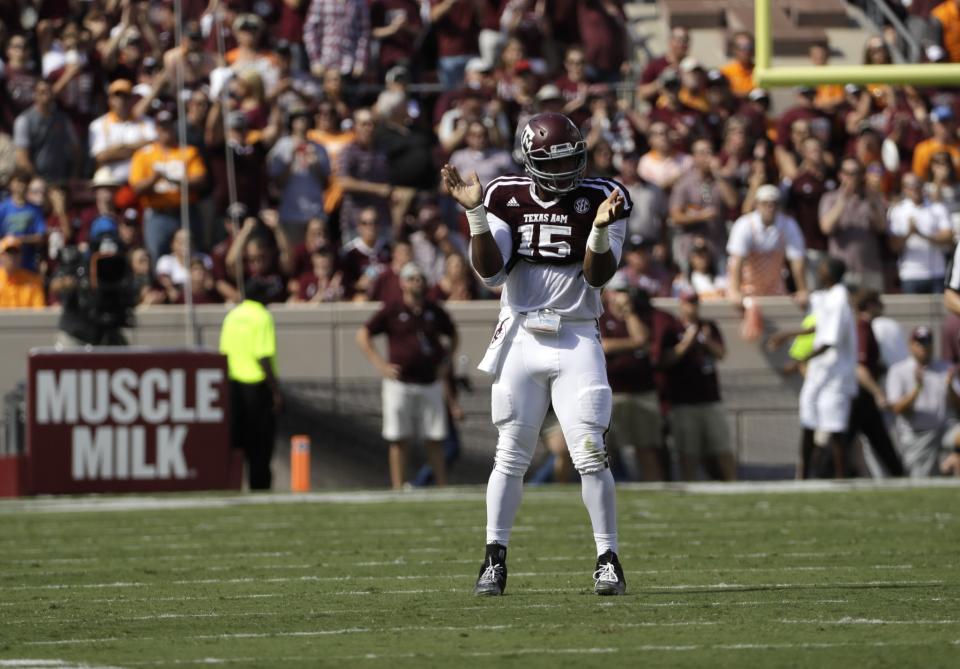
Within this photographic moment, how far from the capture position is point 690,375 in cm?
1599

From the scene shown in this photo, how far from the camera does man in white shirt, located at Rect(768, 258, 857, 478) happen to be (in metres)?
15.5

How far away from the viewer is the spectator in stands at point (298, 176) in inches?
677

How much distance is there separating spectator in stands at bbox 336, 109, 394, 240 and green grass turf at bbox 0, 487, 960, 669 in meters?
4.82

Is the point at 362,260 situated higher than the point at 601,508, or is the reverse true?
the point at 362,260

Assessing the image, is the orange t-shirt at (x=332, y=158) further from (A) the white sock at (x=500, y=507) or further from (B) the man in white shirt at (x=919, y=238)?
(A) the white sock at (x=500, y=507)

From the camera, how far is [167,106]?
57.4ft

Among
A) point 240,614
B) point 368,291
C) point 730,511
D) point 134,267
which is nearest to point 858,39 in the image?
point 730,511

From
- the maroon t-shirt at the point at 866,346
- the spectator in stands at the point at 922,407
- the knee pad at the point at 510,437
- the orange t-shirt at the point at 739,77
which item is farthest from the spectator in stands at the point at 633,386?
the knee pad at the point at 510,437

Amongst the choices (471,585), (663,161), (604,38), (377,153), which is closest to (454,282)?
(377,153)

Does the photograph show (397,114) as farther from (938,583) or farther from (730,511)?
(938,583)

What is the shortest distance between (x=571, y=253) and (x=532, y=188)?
33 cm

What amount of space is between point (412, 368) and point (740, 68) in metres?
5.80

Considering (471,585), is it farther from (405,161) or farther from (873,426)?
(405,161)

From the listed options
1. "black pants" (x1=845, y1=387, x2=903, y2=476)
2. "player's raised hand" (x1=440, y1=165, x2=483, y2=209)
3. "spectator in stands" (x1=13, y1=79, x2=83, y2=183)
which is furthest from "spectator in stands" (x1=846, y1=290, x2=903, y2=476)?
"player's raised hand" (x1=440, y1=165, x2=483, y2=209)
